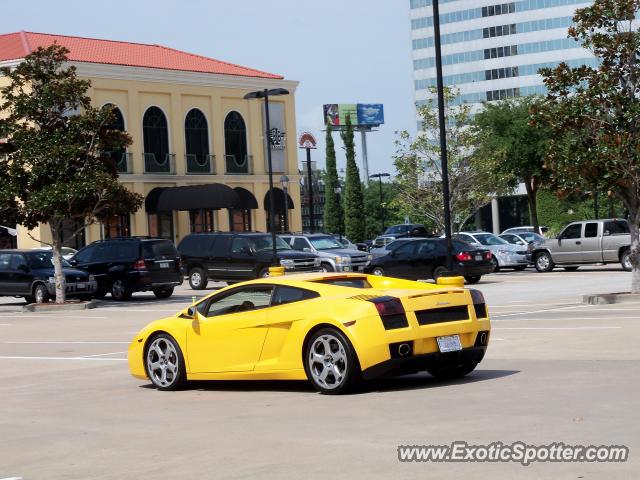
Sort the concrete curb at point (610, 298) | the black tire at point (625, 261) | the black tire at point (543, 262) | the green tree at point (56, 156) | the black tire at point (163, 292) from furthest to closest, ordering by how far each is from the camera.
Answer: the black tire at point (543, 262), the black tire at point (625, 261), the black tire at point (163, 292), the green tree at point (56, 156), the concrete curb at point (610, 298)

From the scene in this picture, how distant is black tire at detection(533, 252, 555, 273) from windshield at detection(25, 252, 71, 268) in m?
17.1

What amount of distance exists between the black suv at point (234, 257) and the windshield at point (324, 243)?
1.57 m

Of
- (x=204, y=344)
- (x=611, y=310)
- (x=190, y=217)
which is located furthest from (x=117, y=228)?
(x=204, y=344)

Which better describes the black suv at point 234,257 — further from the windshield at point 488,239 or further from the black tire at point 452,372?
the black tire at point 452,372

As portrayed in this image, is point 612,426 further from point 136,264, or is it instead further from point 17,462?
point 136,264

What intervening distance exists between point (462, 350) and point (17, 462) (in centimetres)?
521

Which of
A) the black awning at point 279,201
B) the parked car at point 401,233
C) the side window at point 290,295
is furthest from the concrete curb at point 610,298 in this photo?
the parked car at point 401,233

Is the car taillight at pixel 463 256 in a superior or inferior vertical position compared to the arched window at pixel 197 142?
inferior

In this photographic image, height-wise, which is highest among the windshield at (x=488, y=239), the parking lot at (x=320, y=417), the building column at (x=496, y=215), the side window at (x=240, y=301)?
the building column at (x=496, y=215)

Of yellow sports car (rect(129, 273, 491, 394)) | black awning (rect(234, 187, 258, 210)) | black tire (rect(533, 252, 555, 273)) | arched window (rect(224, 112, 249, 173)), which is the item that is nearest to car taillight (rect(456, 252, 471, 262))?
black tire (rect(533, 252, 555, 273))

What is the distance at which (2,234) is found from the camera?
2532 inches

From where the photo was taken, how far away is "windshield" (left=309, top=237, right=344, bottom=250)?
4488 centimetres

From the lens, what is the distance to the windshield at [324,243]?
4488 cm

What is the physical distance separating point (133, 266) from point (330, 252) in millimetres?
8193
